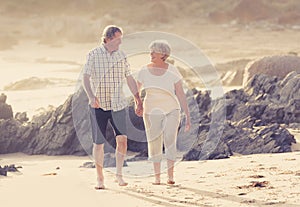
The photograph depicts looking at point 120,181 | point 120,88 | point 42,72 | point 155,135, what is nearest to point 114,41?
point 120,88

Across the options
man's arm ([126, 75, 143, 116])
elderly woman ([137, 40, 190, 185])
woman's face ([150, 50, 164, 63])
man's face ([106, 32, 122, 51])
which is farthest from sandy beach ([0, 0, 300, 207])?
man's face ([106, 32, 122, 51])

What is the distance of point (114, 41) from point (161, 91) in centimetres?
65

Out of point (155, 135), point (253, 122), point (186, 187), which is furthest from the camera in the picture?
point (253, 122)

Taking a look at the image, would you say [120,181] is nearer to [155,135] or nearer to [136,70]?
[155,135]

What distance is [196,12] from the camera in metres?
38.6

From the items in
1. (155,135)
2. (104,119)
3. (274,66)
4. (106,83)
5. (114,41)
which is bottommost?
(155,135)

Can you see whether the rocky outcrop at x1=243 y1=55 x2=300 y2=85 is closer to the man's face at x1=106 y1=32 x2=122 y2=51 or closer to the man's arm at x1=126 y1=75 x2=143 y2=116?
the man's arm at x1=126 y1=75 x2=143 y2=116

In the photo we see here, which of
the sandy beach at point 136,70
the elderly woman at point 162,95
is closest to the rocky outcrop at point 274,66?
the sandy beach at point 136,70

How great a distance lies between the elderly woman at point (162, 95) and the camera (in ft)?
26.5

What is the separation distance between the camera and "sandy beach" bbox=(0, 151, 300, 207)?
727 centimetres

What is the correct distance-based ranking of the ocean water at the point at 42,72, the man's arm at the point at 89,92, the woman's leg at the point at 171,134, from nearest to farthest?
1. the man's arm at the point at 89,92
2. the woman's leg at the point at 171,134
3. the ocean water at the point at 42,72

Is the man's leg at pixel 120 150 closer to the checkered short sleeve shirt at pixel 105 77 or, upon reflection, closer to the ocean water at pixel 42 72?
the checkered short sleeve shirt at pixel 105 77

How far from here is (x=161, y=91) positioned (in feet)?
26.6

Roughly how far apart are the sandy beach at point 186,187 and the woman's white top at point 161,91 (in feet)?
2.45
